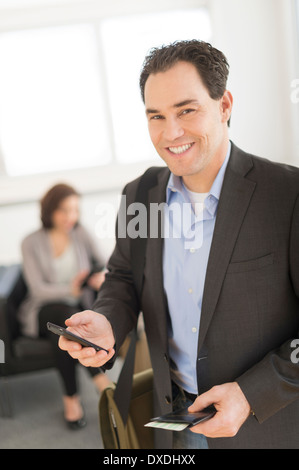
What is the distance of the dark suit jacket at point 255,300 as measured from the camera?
1.21m

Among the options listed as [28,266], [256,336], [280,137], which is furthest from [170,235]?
[280,137]

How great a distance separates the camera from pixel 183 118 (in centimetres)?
123

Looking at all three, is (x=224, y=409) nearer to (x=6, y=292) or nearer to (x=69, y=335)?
(x=69, y=335)

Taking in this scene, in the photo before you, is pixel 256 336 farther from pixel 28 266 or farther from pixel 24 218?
pixel 24 218

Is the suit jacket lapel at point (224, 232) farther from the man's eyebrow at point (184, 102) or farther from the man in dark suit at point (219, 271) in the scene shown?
the man's eyebrow at point (184, 102)

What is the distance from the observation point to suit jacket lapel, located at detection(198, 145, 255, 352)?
4.09 feet

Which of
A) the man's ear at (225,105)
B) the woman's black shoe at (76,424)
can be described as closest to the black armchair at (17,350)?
the woman's black shoe at (76,424)

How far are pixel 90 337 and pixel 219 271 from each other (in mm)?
379

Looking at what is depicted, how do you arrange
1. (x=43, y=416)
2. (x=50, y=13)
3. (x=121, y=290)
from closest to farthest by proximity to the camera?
(x=121, y=290) → (x=43, y=416) → (x=50, y=13)

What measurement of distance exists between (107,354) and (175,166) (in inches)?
20.1

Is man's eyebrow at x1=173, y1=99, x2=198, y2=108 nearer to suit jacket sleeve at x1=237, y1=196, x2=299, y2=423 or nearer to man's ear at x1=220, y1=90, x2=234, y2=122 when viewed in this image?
man's ear at x1=220, y1=90, x2=234, y2=122

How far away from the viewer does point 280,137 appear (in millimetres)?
3797

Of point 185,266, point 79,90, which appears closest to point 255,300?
point 185,266

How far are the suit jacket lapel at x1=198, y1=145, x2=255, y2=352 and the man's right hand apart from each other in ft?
0.81
